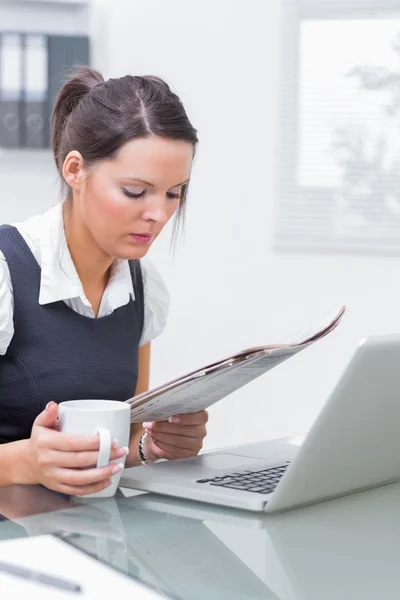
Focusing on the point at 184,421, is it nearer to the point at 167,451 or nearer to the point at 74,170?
the point at 167,451

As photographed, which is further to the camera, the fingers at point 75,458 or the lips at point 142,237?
the lips at point 142,237

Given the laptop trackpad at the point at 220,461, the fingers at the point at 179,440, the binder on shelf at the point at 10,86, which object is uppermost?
the binder on shelf at the point at 10,86

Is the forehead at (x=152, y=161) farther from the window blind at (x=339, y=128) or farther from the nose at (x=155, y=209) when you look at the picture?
the window blind at (x=339, y=128)

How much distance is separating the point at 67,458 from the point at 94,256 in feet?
1.88

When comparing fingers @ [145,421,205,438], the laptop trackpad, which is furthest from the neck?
the laptop trackpad

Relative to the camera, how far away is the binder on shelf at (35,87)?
300cm

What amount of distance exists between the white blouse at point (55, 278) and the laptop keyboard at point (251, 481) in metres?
0.46

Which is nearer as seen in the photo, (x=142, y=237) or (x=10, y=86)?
(x=142, y=237)

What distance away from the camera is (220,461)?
1222 mm

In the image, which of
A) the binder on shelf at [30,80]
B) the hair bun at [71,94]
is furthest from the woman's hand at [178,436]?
the binder on shelf at [30,80]

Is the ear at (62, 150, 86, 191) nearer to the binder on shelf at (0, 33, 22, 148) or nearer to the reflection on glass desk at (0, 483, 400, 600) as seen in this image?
the reflection on glass desk at (0, 483, 400, 600)

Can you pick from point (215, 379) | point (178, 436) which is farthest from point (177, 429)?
point (215, 379)

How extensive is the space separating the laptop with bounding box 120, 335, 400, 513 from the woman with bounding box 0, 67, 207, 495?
0.23 m

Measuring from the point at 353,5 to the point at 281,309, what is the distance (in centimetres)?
111
